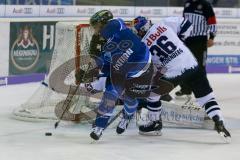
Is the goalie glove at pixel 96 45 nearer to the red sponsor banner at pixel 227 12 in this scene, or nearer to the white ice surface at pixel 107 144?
the white ice surface at pixel 107 144

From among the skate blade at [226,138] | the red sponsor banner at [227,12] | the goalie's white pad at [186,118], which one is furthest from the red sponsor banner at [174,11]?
the skate blade at [226,138]

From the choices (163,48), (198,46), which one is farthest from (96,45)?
(198,46)

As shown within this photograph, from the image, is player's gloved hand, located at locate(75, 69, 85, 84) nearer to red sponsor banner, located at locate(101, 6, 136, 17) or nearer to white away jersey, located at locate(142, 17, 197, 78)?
white away jersey, located at locate(142, 17, 197, 78)

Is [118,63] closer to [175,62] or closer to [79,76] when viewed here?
[175,62]

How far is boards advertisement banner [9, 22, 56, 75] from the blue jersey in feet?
11.1

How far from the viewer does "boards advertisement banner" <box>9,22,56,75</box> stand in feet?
26.5

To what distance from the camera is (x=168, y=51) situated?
501 cm

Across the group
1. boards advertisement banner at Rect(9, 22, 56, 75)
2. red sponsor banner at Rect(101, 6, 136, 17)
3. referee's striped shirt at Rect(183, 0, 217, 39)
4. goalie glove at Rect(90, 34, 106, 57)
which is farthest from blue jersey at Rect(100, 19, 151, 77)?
red sponsor banner at Rect(101, 6, 136, 17)

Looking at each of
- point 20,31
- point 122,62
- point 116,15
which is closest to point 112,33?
point 122,62

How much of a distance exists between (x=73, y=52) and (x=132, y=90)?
105 centimetres

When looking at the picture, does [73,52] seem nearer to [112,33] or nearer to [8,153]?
[112,33]

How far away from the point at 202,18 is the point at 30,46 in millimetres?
2460

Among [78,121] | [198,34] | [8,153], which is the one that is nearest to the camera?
[8,153]

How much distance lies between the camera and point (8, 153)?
176 inches
